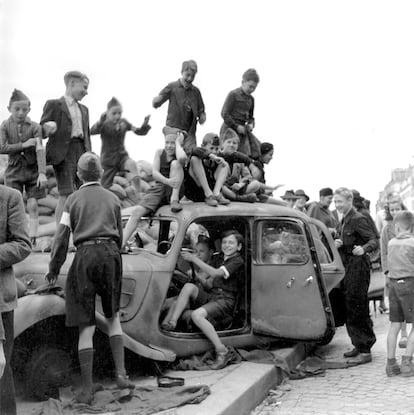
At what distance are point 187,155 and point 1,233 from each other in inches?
135

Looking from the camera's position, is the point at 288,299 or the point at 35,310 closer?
the point at 35,310

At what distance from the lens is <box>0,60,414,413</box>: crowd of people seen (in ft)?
17.3

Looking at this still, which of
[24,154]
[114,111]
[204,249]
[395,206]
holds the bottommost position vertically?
[204,249]

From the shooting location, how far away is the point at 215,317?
658 cm

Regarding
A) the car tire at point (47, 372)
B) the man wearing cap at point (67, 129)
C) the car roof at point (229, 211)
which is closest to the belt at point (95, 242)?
the car tire at point (47, 372)

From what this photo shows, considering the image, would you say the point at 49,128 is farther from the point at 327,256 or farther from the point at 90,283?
the point at 327,256

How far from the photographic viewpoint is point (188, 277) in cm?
693

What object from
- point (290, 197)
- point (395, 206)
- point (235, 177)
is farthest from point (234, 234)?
point (290, 197)

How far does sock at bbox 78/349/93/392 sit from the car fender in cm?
45

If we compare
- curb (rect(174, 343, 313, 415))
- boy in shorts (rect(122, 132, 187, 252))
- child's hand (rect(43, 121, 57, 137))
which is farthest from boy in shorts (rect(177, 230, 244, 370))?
child's hand (rect(43, 121, 57, 137))

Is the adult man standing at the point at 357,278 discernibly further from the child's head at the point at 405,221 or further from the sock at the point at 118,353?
the sock at the point at 118,353

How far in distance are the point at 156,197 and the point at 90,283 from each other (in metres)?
2.08

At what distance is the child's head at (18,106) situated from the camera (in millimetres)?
7410

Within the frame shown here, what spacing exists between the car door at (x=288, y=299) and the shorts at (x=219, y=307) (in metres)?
0.26
